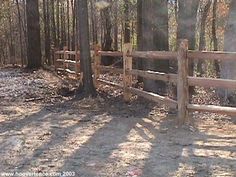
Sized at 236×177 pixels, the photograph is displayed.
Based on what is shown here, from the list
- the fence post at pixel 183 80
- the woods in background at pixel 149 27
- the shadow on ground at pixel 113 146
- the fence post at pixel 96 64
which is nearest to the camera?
the shadow on ground at pixel 113 146

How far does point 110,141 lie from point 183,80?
1.68m

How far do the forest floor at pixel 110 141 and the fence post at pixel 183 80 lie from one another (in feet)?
0.85

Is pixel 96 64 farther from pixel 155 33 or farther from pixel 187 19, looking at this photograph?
pixel 187 19

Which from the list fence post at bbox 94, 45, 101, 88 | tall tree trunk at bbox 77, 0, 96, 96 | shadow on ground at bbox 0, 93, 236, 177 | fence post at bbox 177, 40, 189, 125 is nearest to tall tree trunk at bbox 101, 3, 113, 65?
fence post at bbox 94, 45, 101, 88

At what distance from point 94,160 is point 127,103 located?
4450mm

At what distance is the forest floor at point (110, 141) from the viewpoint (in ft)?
15.3

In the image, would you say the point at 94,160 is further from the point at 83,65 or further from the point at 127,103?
the point at 83,65

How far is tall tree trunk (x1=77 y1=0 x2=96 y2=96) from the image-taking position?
10.1 m

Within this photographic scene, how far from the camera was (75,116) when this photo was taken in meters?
7.77

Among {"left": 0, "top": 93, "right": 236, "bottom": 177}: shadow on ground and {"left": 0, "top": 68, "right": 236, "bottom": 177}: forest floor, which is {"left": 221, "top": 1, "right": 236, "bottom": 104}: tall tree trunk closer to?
{"left": 0, "top": 68, "right": 236, "bottom": 177}: forest floor

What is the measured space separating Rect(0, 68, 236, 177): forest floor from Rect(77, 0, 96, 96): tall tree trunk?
939 millimetres

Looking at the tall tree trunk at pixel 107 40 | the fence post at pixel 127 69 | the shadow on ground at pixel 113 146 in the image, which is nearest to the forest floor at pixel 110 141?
the shadow on ground at pixel 113 146

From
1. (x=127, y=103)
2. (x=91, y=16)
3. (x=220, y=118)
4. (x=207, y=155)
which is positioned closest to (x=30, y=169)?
(x=207, y=155)

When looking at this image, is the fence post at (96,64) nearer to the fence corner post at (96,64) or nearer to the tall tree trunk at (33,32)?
the fence corner post at (96,64)
